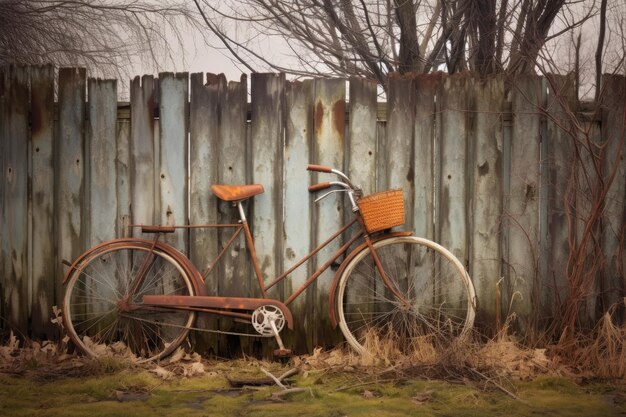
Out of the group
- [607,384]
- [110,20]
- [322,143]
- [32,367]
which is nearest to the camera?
[607,384]

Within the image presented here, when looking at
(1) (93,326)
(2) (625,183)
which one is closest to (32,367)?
(1) (93,326)

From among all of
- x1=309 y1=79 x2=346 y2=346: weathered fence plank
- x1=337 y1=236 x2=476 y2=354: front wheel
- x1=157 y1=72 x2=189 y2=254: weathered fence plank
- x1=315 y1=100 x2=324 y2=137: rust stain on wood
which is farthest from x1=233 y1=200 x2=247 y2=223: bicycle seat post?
x1=337 y1=236 x2=476 y2=354: front wheel

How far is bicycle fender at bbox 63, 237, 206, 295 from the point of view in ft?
18.2

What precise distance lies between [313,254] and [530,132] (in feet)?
6.33

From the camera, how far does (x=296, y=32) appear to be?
7719 mm

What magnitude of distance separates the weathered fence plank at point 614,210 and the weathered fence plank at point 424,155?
4.40ft

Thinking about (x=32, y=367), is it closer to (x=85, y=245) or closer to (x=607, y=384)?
(x=85, y=245)

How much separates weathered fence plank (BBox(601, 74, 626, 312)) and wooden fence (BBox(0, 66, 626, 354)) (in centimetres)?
1

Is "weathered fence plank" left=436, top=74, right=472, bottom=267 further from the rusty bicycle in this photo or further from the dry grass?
the dry grass

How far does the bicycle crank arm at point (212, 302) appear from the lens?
217 inches

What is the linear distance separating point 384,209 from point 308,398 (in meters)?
1.47

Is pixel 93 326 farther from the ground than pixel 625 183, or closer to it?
closer to it

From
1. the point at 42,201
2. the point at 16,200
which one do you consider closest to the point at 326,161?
the point at 42,201

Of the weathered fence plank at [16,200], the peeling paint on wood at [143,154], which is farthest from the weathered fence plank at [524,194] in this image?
the weathered fence plank at [16,200]
